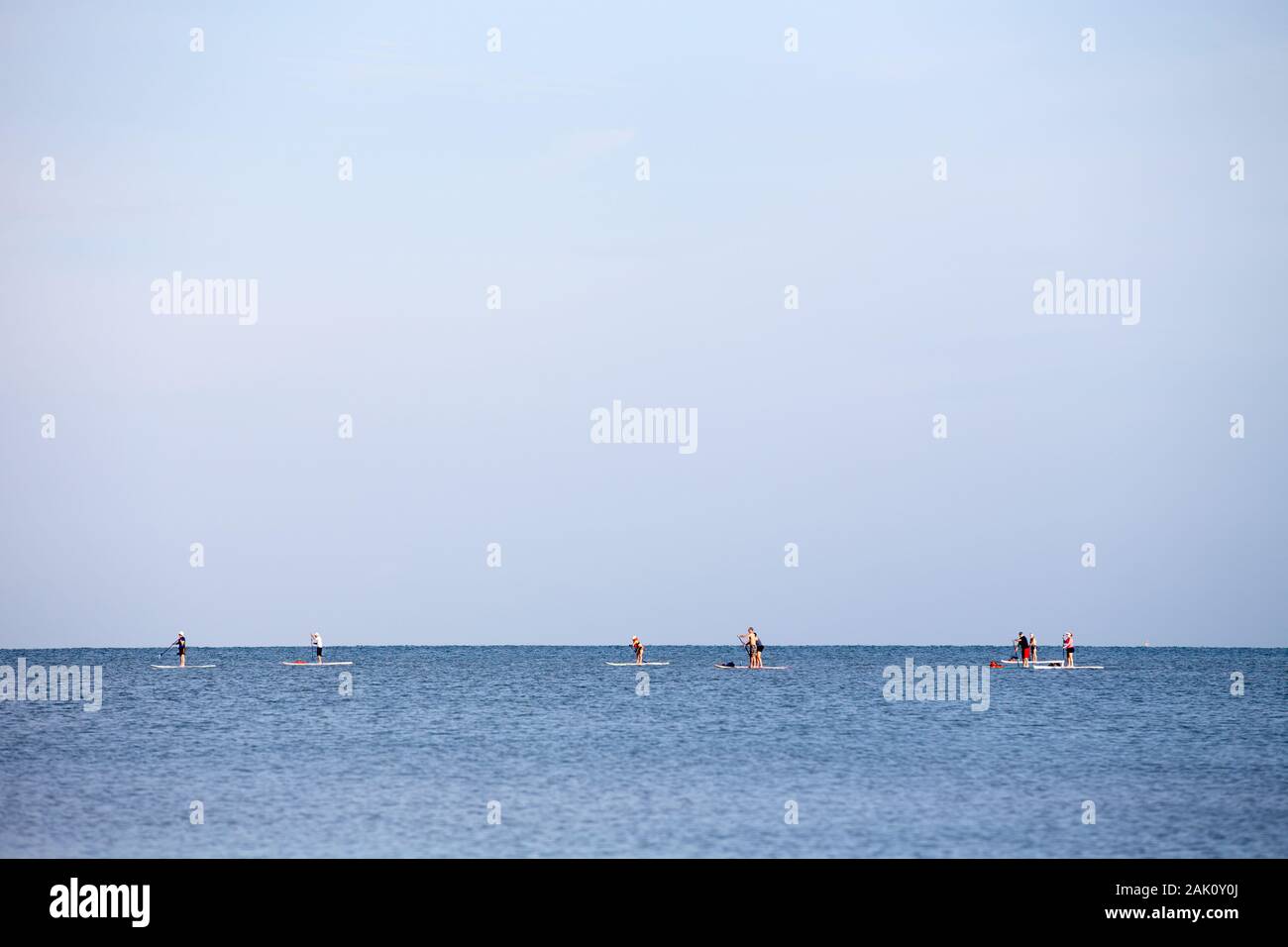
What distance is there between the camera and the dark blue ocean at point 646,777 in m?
27.1

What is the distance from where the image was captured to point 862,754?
137 feet

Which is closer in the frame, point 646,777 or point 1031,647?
point 646,777

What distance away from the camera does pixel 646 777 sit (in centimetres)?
3609

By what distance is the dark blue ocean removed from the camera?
27125 millimetres
